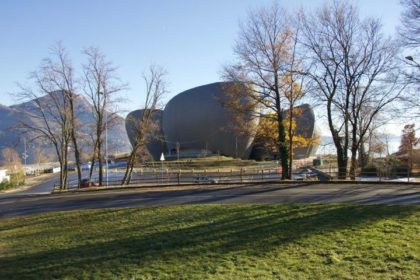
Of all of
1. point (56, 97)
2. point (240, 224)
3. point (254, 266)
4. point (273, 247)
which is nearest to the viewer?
point (254, 266)

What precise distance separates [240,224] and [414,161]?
4912 centimetres

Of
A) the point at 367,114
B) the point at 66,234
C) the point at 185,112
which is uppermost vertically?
the point at 185,112

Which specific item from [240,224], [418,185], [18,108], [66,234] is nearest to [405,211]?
[240,224]

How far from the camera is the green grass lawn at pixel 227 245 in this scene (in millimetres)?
8242

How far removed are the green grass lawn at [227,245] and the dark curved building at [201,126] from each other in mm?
85358

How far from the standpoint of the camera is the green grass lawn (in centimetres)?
824

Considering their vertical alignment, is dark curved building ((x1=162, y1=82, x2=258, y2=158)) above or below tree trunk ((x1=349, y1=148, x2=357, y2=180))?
above

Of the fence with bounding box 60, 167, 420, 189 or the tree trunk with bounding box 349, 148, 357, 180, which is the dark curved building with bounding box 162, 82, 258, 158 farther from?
the tree trunk with bounding box 349, 148, 357, 180

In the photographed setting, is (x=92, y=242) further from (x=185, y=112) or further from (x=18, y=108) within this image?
(x=185, y=112)

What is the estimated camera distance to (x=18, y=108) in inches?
1628

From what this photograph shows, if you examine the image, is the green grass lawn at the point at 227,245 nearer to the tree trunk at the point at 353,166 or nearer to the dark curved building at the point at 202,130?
the tree trunk at the point at 353,166

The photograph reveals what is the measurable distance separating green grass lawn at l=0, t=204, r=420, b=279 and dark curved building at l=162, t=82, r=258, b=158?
280 feet

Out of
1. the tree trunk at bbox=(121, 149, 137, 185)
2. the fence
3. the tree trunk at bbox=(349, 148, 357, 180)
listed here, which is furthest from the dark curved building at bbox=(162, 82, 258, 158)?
the tree trunk at bbox=(349, 148, 357, 180)

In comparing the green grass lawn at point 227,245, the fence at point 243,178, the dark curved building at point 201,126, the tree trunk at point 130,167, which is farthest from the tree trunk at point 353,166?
the dark curved building at point 201,126
